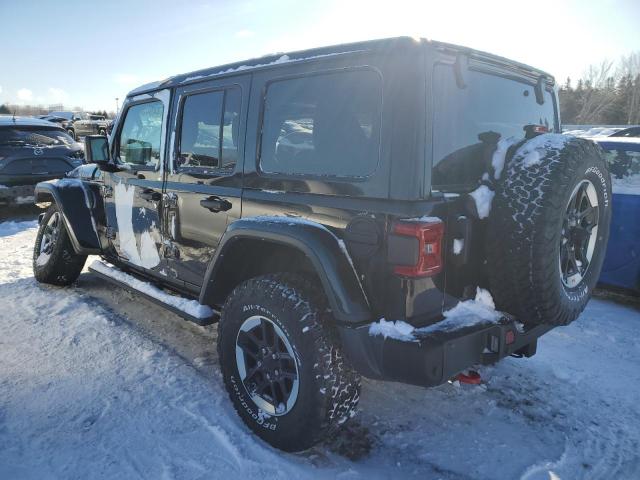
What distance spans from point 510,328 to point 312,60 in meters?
1.60

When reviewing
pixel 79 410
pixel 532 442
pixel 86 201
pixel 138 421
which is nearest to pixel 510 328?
Result: pixel 532 442

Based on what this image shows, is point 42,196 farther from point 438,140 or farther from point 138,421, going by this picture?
point 438,140

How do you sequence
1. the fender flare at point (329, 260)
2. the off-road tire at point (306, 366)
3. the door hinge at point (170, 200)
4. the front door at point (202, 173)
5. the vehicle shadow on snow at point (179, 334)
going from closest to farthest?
the fender flare at point (329, 260) < the off-road tire at point (306, 366) < the vehicle shadow on snow at point (179, 334) < the front door at point (202, 173) < the door hinge at point (170, 200)

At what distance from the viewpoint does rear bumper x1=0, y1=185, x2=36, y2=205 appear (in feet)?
26.2

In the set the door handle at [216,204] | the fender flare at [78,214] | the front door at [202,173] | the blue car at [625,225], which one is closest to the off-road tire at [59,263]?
the fender flare at [78,214]

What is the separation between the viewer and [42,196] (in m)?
4.91

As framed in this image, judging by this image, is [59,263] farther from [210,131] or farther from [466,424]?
[466,424]

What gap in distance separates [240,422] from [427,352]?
1.26 metres

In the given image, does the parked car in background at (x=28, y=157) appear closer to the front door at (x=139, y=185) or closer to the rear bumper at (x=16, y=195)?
the rear bumper at (x=16, y=195)

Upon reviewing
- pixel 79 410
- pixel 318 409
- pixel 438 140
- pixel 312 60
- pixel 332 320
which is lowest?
pixel 79 410

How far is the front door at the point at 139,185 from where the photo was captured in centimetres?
354

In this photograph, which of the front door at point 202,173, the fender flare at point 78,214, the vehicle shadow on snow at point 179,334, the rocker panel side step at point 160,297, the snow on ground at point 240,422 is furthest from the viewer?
the fender flare at point 78,214

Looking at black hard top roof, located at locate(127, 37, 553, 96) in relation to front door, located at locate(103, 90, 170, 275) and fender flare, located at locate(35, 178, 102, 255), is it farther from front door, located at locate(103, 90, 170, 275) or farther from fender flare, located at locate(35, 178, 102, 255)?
fender flare, located at locate(35, 178, 102, 255)

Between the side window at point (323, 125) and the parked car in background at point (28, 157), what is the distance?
7.23 metres
